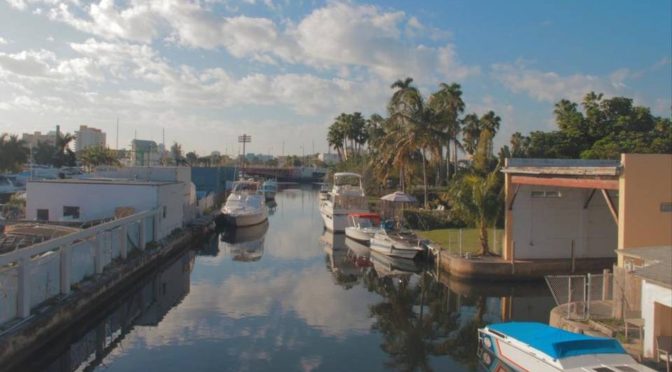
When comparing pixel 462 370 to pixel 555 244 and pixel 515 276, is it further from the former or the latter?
pixel 555 244

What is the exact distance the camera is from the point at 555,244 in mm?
28156

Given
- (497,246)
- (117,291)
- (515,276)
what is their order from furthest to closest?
(497,246)
(515,276)
(117,291)

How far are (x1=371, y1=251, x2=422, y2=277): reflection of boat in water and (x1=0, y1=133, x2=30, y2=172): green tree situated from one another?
7187cm

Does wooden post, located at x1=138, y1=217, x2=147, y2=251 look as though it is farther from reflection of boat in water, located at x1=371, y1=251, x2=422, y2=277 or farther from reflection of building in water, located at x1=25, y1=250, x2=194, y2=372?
reflection of boat in water, located at x1=371, y1=251, x2=422, y2=277

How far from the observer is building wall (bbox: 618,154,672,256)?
61.0ft

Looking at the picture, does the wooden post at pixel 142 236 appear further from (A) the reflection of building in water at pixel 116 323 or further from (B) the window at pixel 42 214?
(B) the window at pixel 42 214

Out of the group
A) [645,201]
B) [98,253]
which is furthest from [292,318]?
[645,201]

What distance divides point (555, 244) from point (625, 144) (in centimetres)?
2717

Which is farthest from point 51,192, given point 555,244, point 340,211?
point 555,244

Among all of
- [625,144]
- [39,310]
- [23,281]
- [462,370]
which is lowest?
[462,370]

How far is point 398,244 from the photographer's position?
3309 centimetres

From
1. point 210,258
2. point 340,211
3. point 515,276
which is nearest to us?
point 515,276

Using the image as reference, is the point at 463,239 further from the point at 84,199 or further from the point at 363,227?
the point at 84,199

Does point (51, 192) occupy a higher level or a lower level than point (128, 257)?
higher
